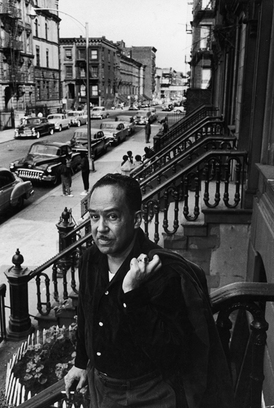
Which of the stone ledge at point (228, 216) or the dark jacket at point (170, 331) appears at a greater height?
the dark jacket at point (170, 331)

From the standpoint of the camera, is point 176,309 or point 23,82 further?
point 23,82

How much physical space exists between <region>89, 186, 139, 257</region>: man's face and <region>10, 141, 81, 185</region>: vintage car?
17.8 metres

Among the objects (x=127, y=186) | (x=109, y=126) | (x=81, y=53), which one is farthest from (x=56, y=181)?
(x=81, y=53)

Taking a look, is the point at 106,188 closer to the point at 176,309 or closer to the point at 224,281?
the point at 176,309

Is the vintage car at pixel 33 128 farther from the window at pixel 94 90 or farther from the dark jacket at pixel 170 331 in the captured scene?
the window at pixel 94 90

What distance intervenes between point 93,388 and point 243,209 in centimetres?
464

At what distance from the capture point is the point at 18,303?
7.19 meters

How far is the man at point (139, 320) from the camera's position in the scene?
205cm

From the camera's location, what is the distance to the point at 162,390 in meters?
2.20

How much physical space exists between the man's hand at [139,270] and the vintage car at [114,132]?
105ft

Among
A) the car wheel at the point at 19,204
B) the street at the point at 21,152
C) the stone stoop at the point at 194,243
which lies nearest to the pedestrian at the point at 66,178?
the street at the point at 21,152

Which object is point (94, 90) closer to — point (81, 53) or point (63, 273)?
point (81, 53)

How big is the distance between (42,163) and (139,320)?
1939 cm

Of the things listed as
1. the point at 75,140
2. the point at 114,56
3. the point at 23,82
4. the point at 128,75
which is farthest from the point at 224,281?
the point at 128,75
